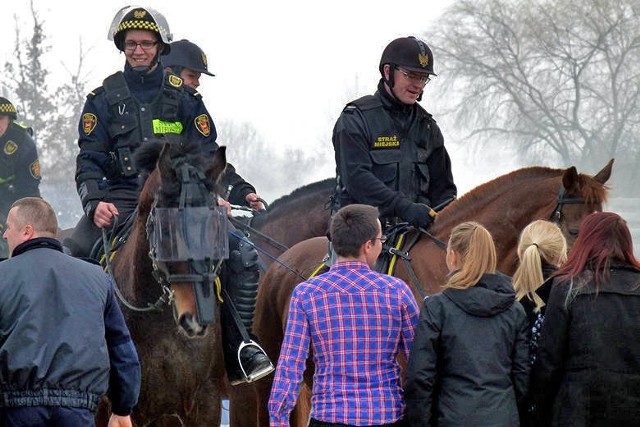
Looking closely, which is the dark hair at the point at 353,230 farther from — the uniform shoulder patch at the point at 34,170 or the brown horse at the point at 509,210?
the uniform shoulder patch at the point at 34,170

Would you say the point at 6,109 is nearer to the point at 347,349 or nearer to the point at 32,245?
the point at 32,245

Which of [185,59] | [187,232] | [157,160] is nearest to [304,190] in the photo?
[185,59]

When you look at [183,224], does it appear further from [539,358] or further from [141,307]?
[539,358]

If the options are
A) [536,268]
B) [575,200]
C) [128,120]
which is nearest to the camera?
[536,268]

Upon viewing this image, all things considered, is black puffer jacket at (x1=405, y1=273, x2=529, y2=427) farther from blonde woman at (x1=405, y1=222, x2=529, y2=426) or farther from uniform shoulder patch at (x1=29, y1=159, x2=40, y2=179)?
uniform shoulder patch at (x1=29, y1=159, x2=40, y2=179)

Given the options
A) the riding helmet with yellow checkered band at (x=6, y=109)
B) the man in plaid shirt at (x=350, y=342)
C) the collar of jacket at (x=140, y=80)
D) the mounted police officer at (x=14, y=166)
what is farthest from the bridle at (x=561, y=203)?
the riding helmet with yellow checkered band at (x=6, y=109)

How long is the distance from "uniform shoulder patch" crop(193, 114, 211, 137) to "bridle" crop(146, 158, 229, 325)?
143 centimetres

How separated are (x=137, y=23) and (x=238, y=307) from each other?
224 centimetres

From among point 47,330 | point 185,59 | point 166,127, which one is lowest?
point 47,330

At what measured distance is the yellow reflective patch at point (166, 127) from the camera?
7539 mm

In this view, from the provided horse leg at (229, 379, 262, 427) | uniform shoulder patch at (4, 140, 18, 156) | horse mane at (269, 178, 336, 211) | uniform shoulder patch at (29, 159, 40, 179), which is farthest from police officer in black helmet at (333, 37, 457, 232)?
uniform shoulder patch at (4, 140, 18, 156)

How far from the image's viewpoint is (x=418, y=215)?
7.18 metres

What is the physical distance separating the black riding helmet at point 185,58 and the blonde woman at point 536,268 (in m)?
5.77

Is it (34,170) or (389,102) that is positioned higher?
(34,170)
